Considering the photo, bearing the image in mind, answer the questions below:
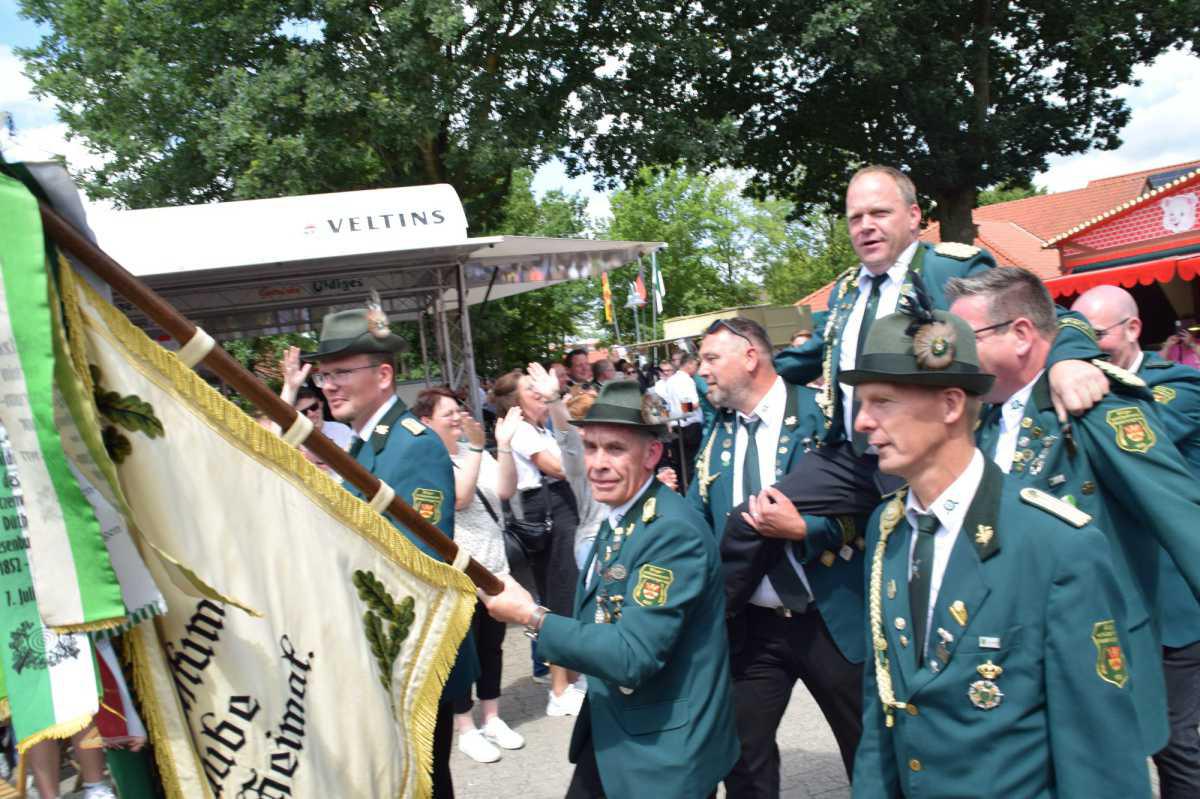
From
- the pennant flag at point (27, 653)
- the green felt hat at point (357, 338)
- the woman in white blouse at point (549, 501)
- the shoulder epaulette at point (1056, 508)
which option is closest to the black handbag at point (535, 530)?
the woman in white blouse at point (549, 501)

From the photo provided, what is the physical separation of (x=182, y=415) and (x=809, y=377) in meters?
2.67

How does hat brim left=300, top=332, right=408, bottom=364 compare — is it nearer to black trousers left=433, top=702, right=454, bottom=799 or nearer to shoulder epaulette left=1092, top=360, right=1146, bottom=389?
black trousers left=433, top=702, right=454, bottom=799

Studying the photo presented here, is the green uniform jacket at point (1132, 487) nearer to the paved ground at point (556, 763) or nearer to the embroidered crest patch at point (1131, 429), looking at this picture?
the embroidered crest patch at point (1131, 429)

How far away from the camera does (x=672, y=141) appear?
49.3ft

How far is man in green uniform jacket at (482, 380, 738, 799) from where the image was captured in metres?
2.91

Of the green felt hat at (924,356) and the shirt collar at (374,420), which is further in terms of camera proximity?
the shirt collar at (374,420)

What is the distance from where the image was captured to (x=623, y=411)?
3145mm

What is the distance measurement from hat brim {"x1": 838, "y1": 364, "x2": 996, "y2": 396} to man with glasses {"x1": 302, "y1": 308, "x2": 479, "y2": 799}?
1.87 metres

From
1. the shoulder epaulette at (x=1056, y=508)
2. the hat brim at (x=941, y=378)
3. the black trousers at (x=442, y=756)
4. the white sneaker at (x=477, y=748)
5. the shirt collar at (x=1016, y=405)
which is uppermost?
the hat brim at (x=941, y=378)

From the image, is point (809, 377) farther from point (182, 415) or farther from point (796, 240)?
point (796, 240)

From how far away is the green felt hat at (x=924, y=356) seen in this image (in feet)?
7.56

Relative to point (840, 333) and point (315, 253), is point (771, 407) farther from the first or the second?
point (315, 253)

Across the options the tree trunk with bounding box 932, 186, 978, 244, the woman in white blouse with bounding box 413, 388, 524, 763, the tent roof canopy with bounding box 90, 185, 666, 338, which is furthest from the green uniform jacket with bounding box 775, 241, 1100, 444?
the tree trunk with bounding box 932, 186, 978, 244

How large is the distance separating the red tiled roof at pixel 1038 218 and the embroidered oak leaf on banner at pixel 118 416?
42.6 meters
